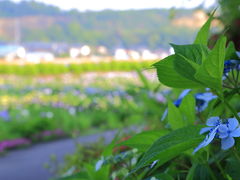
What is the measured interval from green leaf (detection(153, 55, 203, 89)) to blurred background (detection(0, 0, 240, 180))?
25 millimetres

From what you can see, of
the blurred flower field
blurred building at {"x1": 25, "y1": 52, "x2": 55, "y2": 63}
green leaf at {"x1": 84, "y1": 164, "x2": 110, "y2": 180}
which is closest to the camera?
green leaf at {"x1": 84, "y1": 164, "x2": 110, "y2": 180}

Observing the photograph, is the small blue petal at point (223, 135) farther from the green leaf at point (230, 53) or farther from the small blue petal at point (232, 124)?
the green leaf at point (230, 53)

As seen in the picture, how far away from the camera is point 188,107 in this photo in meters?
0.71

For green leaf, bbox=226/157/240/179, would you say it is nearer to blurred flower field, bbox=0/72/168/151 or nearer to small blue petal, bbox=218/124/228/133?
small blue petal, bbox=218/124/228/133

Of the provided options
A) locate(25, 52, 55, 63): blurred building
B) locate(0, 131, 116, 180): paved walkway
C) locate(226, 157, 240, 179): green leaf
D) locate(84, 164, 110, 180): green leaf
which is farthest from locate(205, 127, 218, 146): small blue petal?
locate(25, 52, 55, 63): blurred building

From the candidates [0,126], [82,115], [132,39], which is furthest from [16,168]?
[132,39]

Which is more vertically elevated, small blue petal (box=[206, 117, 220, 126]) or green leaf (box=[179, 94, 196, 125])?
green leaf (box=[179, 94, 196, 125])

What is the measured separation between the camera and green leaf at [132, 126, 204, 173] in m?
0.49

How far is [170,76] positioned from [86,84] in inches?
480

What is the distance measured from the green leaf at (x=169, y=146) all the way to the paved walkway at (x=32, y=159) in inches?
121

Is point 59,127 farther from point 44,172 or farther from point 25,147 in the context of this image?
point 44,172

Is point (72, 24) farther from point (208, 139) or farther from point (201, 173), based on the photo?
point (208, 139)

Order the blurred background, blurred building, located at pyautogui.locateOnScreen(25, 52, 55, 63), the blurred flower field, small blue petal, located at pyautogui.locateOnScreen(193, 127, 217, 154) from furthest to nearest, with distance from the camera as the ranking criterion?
blurred building, located at pyautogui.locateOnScreen(25, 52, 55, 63), the blurred flower field, the blurred background, small blue petal, located at pyautogui.locateOnScreen(193, 127, 217, 154)

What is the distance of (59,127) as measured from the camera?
21.9 ft
